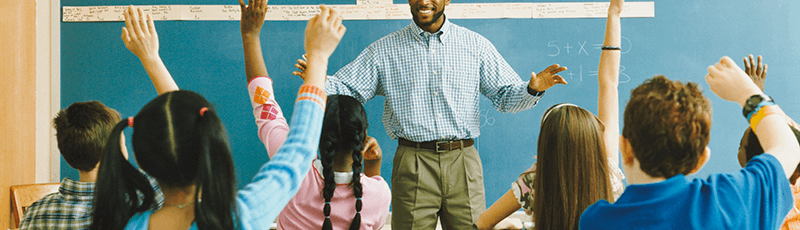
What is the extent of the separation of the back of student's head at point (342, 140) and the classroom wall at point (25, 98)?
2434 mm

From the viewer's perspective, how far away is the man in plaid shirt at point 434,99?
7.06 ft

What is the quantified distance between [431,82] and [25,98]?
245 centimetres

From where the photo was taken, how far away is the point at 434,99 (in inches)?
87.0

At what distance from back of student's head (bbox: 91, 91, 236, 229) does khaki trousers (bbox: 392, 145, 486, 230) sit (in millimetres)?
1395

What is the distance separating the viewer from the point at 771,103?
2.87 ft

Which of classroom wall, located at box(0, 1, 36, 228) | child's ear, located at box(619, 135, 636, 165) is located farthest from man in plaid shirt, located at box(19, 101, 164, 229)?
classroom wall, located at box(0, 1, 36, 228)

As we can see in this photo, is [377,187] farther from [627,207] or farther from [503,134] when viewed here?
[503,134]

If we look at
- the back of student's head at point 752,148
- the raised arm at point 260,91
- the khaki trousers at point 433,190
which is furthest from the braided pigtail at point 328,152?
the back of student's head at point 752,148

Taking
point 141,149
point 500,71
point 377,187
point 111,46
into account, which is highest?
point 111,46

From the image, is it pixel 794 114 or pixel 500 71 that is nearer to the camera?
pixel 500 71

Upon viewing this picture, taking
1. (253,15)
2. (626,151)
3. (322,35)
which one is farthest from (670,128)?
(253,15)

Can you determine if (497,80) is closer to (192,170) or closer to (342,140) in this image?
(342,140)

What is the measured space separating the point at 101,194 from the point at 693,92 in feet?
3.23

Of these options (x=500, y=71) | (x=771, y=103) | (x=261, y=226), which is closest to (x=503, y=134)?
(x=500, y=71)
